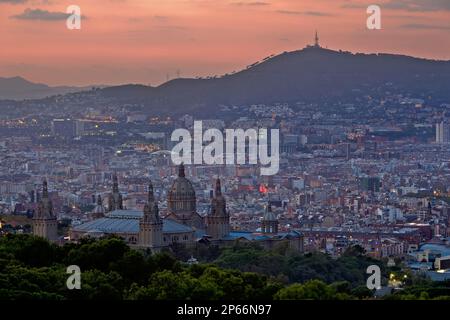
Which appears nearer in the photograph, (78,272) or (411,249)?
(78,272)

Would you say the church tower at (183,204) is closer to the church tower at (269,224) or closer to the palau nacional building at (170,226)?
the palau nacional building at (170,226)

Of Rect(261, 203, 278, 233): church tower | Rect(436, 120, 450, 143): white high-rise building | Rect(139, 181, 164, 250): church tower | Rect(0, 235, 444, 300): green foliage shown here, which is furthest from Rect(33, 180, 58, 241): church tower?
Rect(436, 120, 450, 143): white high-rise building

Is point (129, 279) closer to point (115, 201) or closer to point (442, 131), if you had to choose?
point (115, 201)

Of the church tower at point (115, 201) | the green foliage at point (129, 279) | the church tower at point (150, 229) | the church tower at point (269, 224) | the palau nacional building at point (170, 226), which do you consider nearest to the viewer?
the green foliage at point (129, 279)

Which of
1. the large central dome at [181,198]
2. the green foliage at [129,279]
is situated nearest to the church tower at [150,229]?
the large central dome at [181,198]

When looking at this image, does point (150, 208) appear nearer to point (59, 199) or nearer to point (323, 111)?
point (59, 199)

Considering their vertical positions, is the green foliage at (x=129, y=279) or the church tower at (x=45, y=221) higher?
the green foliage at (x=129, y=279)
